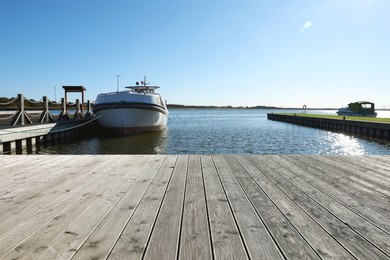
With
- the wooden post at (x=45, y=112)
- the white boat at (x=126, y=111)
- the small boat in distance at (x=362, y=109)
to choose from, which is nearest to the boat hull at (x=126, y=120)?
the white boat at (x=126, y=111)

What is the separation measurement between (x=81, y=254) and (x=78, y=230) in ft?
1.28

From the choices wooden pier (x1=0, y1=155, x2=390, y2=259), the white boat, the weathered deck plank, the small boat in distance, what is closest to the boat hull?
the white boat

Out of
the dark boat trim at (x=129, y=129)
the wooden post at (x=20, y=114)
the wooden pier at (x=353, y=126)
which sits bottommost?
the dark boat trim at (x=129, y=129)

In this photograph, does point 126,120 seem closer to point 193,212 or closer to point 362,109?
point 193,212

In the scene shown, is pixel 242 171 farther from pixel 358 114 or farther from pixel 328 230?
pixel 358 114

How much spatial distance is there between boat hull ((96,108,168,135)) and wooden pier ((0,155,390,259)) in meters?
15.6

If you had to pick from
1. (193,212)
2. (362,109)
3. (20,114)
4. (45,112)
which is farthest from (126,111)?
(362,109)

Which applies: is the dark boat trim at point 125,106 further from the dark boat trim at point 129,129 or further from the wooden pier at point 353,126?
the wooden pier at point 353,126

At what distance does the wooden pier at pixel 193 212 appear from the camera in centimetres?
180

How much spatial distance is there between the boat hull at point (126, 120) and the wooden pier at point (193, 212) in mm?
15600

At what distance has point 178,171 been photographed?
4.11 m

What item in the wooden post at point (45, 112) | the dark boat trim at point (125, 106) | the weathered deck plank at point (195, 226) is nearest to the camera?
the weathered deck plank at point (195, 226)

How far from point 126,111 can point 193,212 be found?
18.0m

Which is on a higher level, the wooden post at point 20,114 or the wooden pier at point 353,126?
the wooden post at point 20,114
